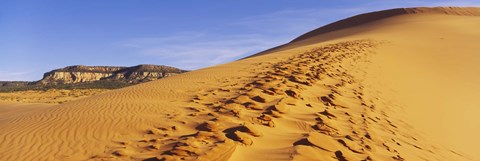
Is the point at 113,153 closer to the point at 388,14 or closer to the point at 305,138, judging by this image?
the point at 305,138

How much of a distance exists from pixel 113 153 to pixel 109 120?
6.86 ft

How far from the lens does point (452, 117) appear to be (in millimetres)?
10539

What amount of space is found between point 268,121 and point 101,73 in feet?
241

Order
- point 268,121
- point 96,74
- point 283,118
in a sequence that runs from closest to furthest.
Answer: point 268,121 < point 283,118 < point 96,74

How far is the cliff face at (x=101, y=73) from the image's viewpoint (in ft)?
214

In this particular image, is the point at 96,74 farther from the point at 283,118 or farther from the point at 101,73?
the point at 283,118

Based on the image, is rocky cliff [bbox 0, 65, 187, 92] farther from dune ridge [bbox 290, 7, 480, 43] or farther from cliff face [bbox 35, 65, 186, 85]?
dune ridge [bbox 290, 7, 480, 43]

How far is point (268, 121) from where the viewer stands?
23.4 ft

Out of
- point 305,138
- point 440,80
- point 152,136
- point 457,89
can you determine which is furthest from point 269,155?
point 440,80

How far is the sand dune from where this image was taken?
5.77 m

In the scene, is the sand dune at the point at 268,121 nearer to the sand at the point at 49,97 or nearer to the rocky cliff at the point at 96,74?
the sand at the point at 49,97

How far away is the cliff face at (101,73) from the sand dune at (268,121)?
5149cm

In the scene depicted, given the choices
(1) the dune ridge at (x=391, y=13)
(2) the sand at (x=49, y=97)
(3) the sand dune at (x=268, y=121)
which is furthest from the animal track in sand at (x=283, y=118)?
(1) the dune ridge at (x=391, y=13)

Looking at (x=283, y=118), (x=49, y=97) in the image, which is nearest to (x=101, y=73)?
(x=49, y=97)
